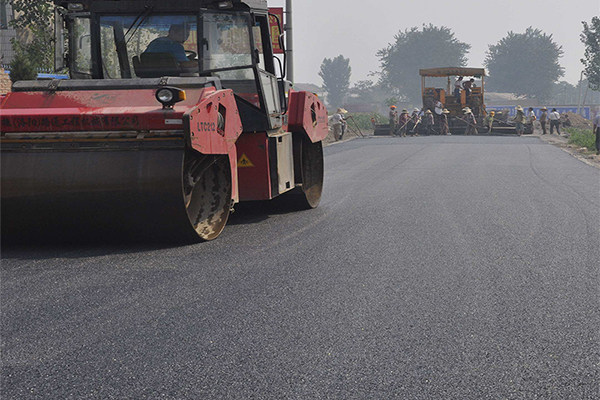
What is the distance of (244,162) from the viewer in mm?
7691

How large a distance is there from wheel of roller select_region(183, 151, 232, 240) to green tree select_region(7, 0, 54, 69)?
15.2 meters

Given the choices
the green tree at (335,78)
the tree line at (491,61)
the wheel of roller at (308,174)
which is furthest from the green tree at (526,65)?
the wheel of roller at (308,174)

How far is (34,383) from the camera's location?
3477 millimetres

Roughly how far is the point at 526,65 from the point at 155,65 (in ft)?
403

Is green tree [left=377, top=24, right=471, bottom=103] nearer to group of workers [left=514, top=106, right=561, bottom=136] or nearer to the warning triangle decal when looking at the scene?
group of workers [left=514, top=106, right=561, bottom=136]

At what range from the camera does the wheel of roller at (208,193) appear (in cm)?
675

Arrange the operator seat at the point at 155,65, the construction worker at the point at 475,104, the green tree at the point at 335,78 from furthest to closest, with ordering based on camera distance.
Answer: the green tree at the point at 335,78 → the construction worker at the point at 475,104 → the operator seat at the point at 155,65

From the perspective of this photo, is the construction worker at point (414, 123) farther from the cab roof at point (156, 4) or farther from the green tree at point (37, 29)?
the cab roof at point (156, 4)

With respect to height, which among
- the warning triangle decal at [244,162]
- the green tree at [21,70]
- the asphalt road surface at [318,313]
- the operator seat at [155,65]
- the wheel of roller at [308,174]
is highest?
the green tree at [21,70]

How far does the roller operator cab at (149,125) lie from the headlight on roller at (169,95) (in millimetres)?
18

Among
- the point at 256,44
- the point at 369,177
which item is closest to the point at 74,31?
the point at 256,44

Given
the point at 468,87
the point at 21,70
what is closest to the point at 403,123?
the point at 468,87

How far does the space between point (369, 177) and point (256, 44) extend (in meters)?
6.29

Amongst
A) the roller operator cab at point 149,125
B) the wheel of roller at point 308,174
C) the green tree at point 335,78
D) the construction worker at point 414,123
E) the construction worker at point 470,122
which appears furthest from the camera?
the green tree at point 335,78
